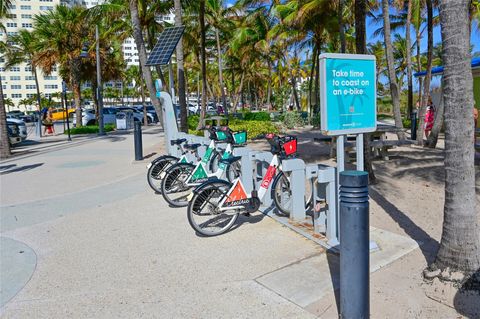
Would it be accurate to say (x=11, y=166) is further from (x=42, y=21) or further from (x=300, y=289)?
(x=42, y=21)

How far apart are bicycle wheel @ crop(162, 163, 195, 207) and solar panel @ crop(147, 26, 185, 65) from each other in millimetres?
4217

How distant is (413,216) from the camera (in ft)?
19.3

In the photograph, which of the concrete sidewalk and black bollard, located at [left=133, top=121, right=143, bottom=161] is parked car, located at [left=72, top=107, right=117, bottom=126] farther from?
the concrete sidewalk

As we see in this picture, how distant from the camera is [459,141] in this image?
3529mm

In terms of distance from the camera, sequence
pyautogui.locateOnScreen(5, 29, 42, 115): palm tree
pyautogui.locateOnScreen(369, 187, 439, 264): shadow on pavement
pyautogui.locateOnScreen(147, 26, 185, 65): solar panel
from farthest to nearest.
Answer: pyautogui.locateOnScreen(5, 29, 42, 115): palm tree < pyautogui.locateOnScreen(147, 26, 185, 65): solar panel < pyautogui.locateOnScreen(369, 187, 439, 264): shadow on pavement

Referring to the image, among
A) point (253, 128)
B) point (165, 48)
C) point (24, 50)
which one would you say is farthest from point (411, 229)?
point (24, 50)

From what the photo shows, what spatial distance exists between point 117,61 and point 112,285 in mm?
30504

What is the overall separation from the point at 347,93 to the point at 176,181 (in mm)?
3441

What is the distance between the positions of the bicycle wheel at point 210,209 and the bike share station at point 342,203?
78cm

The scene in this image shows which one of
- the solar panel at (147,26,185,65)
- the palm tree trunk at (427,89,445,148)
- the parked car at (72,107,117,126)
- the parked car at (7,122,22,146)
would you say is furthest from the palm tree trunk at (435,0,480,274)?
the parked car at (72,107,117,126)

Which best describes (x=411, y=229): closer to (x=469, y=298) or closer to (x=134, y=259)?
(x=469, y=298)

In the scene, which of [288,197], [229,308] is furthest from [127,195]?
[229,308]

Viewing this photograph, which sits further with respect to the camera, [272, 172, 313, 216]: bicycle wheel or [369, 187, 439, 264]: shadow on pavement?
[272, 172, 313, 216]: bicycle wheel

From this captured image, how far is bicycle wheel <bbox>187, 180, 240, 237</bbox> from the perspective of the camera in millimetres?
5020
